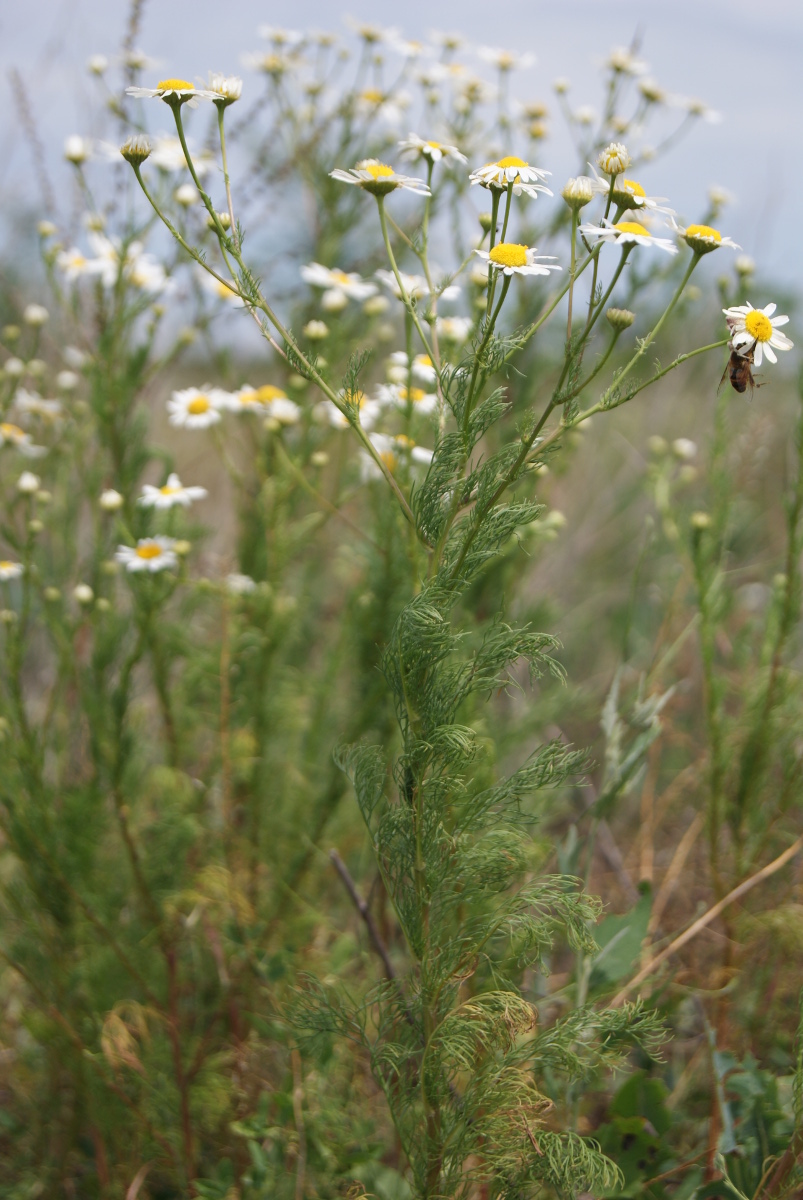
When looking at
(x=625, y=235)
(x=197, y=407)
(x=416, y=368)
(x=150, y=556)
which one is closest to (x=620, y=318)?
(x=625, y=235)

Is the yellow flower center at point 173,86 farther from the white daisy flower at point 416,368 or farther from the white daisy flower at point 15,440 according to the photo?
the white daisy flower at point 15,440

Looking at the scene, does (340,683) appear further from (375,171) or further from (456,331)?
(375,171)

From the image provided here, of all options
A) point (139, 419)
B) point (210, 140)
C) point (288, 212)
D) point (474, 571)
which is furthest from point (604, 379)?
point (288, 212)

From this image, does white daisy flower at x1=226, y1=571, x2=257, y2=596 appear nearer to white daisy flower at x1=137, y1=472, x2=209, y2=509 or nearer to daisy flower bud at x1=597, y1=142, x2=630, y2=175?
white daisy flower at x1=137, y1=472, x2=209, y2=509

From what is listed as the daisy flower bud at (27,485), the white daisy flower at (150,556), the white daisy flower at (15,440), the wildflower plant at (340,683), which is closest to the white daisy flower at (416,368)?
the wildflower plant at (340,683)

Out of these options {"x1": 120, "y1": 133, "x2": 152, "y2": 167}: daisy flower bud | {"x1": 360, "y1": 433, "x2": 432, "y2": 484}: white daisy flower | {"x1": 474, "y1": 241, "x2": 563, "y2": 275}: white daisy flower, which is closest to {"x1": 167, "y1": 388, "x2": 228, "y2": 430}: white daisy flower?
{"x1": 360, "y1": 433, "x2": 432, "y2": 484}: white daisy flower

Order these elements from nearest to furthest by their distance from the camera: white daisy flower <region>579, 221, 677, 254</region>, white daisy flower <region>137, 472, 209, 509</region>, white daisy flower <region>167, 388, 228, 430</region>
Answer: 1. white daisy flower <region>579, 221, 677, 254</region>
2. white daisy flower <region>137, 472, 209, 509</region>
3. white daisy flower <region>167, 388, 228, 430</region>
